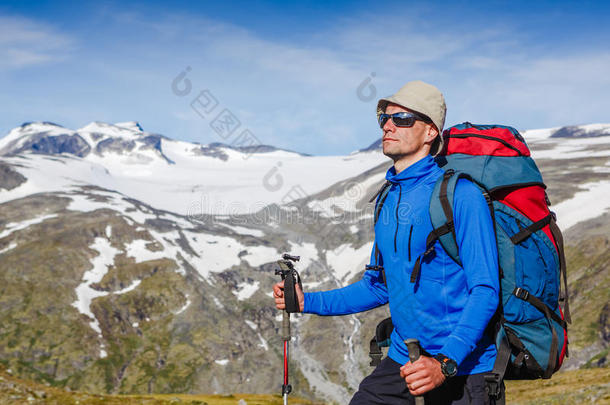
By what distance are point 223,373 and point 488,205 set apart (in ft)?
627

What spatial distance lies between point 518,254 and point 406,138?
6.24 ft

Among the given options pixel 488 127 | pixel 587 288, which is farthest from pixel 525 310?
pixel 587 288

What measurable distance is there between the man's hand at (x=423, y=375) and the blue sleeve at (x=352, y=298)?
207 centimetres

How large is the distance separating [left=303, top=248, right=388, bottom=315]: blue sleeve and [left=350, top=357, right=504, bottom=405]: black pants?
860mm

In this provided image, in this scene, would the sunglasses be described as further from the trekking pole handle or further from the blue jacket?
the trekking pole handle

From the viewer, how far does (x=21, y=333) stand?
601 feet

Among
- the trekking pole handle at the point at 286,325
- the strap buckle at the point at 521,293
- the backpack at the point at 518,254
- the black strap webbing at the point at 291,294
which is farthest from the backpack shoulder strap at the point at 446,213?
the trekking pole handle at the point at 286,325

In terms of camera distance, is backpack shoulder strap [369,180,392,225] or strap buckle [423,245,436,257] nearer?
strap buckle [423,245,436,257]

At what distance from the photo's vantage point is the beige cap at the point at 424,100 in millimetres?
6586

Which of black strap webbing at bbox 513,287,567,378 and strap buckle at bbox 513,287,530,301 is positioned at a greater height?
strap buckle at bbox 513,287,530,301

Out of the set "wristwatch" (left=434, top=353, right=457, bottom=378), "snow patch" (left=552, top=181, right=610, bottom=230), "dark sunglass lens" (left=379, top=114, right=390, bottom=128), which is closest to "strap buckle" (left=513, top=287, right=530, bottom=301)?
"wristwatch" (left=434, top=353, right=457, bottom=378)

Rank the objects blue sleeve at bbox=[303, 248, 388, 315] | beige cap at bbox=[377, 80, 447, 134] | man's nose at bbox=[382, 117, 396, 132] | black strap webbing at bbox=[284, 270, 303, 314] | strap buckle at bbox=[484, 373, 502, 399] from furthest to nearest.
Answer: black strap webbing at bbox=[284, 270, 303, 314] → blue sleeve at bbox=[303, 248, 388, 315] → man's nose at bbox=[382, 117, 396, 132] → beige cap at bbox=[377, 80, 447, 134] → strap buckle at bbox=[484, 373, 502, 399]

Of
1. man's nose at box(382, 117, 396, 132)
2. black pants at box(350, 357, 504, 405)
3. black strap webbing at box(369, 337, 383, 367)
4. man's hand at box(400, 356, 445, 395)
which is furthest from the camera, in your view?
black strap webbing at box(369, 337, 383, 367)

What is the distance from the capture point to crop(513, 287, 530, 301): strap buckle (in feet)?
19.3
